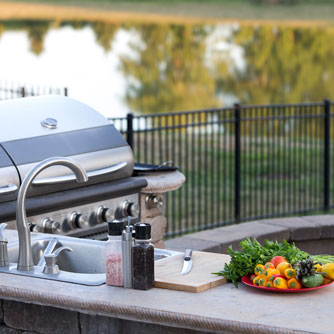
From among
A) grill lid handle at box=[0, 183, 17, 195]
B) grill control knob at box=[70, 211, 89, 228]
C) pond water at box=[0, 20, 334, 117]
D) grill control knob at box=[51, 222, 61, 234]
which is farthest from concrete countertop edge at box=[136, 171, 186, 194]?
pond water at box=[0, 20, 334, 117]

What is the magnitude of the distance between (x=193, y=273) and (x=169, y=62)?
28.8m

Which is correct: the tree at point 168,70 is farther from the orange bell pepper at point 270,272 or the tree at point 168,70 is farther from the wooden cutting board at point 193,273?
the orange bell pepper at point 270,272

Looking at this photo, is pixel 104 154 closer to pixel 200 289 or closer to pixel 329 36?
pixel 200 289

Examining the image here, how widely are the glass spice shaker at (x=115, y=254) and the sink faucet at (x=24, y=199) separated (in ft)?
1.16

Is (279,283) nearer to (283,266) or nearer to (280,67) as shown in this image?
(283,266)

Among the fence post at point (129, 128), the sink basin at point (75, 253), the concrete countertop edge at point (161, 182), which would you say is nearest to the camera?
the sink basin at point (75, 253)

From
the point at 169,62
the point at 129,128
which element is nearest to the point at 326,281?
the point at 129,128

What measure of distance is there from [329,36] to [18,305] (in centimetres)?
3690

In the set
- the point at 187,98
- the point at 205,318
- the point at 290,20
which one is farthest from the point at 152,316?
the point at 290,20

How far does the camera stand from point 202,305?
325 cm

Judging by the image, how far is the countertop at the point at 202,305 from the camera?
3.04 m

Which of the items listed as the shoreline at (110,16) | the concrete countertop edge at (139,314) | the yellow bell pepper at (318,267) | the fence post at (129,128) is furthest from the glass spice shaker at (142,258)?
the shoreline at (110,16)

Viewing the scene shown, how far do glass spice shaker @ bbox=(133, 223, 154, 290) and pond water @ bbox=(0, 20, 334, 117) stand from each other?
52.7ft

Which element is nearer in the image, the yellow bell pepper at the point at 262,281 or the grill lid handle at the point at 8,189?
the yellow bell pepper at the point at 262,281
